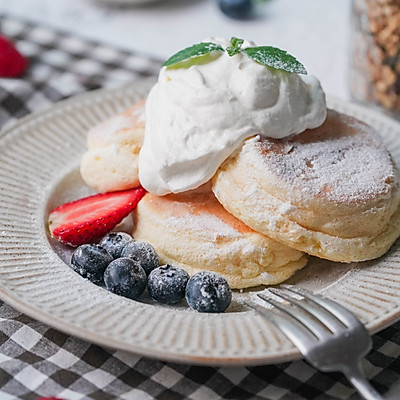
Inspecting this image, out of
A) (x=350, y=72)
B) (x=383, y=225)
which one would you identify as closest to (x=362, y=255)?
(x=383, y=225)

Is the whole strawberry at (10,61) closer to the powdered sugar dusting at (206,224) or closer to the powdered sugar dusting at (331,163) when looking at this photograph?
the powdered sugar dusting at (206,224)

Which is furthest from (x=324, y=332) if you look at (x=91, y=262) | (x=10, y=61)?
(x=10, y=61)

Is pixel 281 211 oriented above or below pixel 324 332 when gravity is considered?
above

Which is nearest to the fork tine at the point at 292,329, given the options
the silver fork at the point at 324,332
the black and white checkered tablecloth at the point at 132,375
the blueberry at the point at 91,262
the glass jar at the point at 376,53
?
the silver fork at the point at 324,332

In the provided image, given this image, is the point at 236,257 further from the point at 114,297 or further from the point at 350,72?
the point at 350,72

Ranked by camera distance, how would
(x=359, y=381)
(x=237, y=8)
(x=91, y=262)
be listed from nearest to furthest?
(x=359, y=381) → (x=91, y=262) → (x=237, y=8)

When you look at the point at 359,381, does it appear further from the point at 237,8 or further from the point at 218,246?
the point at 237,8
